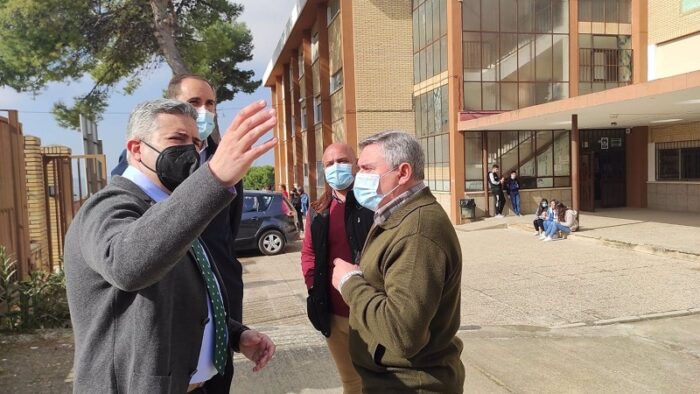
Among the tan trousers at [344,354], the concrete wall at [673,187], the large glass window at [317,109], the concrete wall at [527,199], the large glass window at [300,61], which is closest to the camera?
the tan trousers at [344,354]

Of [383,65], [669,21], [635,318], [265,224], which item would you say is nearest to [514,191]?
[383,65]

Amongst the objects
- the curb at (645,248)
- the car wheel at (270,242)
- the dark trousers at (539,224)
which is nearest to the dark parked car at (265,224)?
the car wheel at (270,242)

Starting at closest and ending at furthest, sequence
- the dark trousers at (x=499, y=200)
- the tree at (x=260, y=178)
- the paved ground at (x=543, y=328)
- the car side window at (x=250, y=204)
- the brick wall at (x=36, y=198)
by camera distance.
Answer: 1. the paved ground at (x=543, y=328)
2. the brick wall at (x=36, y=198)
3. the car side window at (x=250, y=204)
4. the dark trousers at (x=499, y=200)
5. the tree at (x=260, y=178)

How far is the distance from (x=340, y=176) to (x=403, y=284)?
1.63 m

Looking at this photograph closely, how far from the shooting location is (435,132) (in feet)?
61.5

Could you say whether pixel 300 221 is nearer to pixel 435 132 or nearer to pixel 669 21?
pixel 435 132

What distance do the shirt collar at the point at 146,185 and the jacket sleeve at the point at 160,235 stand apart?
26 centimetres

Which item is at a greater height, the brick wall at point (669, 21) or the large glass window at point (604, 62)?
the brick wall at point (669, 21)

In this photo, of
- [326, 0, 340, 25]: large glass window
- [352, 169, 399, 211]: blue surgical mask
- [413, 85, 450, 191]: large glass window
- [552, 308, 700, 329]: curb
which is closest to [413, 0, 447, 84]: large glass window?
[413, 85, 450, 191]: large glass window

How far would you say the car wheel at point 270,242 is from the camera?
478 inches

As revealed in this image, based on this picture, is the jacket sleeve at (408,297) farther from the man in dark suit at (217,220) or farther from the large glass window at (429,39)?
the large glass window at (429,39)

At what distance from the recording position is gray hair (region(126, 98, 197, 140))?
154 centimetres

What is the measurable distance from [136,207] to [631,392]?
3.89 metres

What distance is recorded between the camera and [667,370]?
14.1 feet
